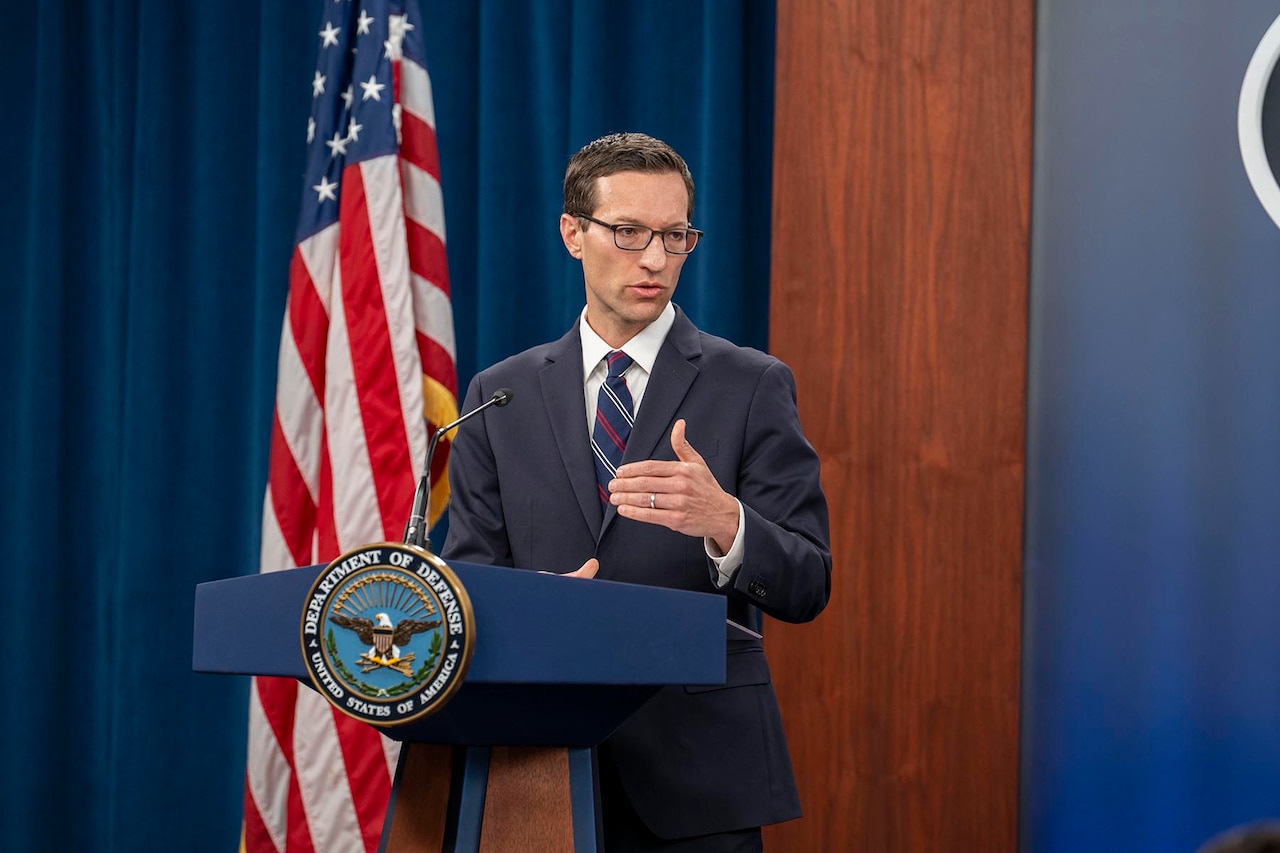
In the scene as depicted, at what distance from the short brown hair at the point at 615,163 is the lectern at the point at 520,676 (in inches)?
33.7

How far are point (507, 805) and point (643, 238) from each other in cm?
90

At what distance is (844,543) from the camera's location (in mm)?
2820

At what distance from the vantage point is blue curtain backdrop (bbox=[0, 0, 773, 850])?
3.56 meters

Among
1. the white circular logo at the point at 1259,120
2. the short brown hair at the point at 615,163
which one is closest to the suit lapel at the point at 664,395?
the short brown hair at the point at 615,163

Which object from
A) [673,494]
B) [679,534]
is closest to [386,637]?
[673,494]

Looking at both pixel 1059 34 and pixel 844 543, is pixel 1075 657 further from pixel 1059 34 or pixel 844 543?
pixel 1059 34

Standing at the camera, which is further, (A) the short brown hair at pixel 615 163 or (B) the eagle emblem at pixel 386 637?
(A) the short brown hair at pixel 615 163

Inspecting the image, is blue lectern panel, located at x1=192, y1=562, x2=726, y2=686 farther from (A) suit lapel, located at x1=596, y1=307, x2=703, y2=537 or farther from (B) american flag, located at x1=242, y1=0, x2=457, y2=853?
Answer: (B) american flag, located at x1=242, y1=0, x2=457, y2=853

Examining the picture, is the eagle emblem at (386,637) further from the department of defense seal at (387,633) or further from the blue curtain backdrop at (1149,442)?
the blue curtain backdrop at (1149,442)

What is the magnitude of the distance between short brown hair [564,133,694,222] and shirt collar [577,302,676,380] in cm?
18

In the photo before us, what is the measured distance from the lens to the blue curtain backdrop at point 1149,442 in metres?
2.43

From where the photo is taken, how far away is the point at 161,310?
148 inches

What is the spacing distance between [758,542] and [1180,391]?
132cm

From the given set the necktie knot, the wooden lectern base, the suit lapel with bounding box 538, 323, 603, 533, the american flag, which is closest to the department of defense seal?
the wooden lectern base
